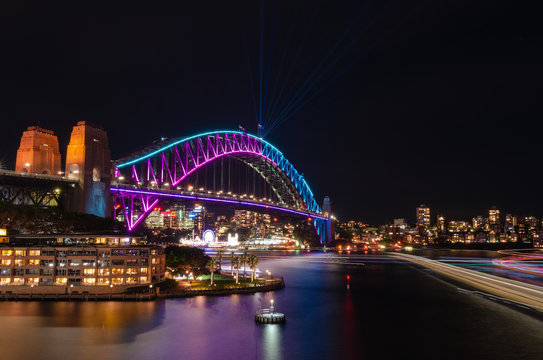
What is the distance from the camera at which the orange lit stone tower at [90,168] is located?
45.3 meters

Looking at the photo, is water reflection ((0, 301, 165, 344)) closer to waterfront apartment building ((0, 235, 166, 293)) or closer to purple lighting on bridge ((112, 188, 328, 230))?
waterfront apartment building ((0, 235, 166, 293))

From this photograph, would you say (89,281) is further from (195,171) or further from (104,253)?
(195,171)

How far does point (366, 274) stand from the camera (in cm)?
5894

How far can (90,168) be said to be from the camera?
151 ft

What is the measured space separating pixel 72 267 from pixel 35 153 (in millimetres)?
15324

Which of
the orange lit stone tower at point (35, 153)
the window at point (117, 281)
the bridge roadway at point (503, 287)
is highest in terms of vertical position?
the orange lit stone tower at point (35, 153)

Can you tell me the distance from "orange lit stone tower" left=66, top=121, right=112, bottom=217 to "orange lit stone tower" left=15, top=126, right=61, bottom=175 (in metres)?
3.42

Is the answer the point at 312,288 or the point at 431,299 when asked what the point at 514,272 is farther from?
the point at 312,288

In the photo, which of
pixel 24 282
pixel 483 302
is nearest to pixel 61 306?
pixel 24 282

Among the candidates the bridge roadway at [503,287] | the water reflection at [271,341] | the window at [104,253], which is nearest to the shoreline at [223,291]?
the window at [104,253]

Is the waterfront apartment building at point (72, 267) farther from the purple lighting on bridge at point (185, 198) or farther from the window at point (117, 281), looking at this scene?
the purple lighting on bridge at point (185, 198)

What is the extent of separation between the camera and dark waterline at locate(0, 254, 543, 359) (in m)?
23.9

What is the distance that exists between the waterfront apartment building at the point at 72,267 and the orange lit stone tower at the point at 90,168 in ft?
25.8

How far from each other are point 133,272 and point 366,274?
102ft
